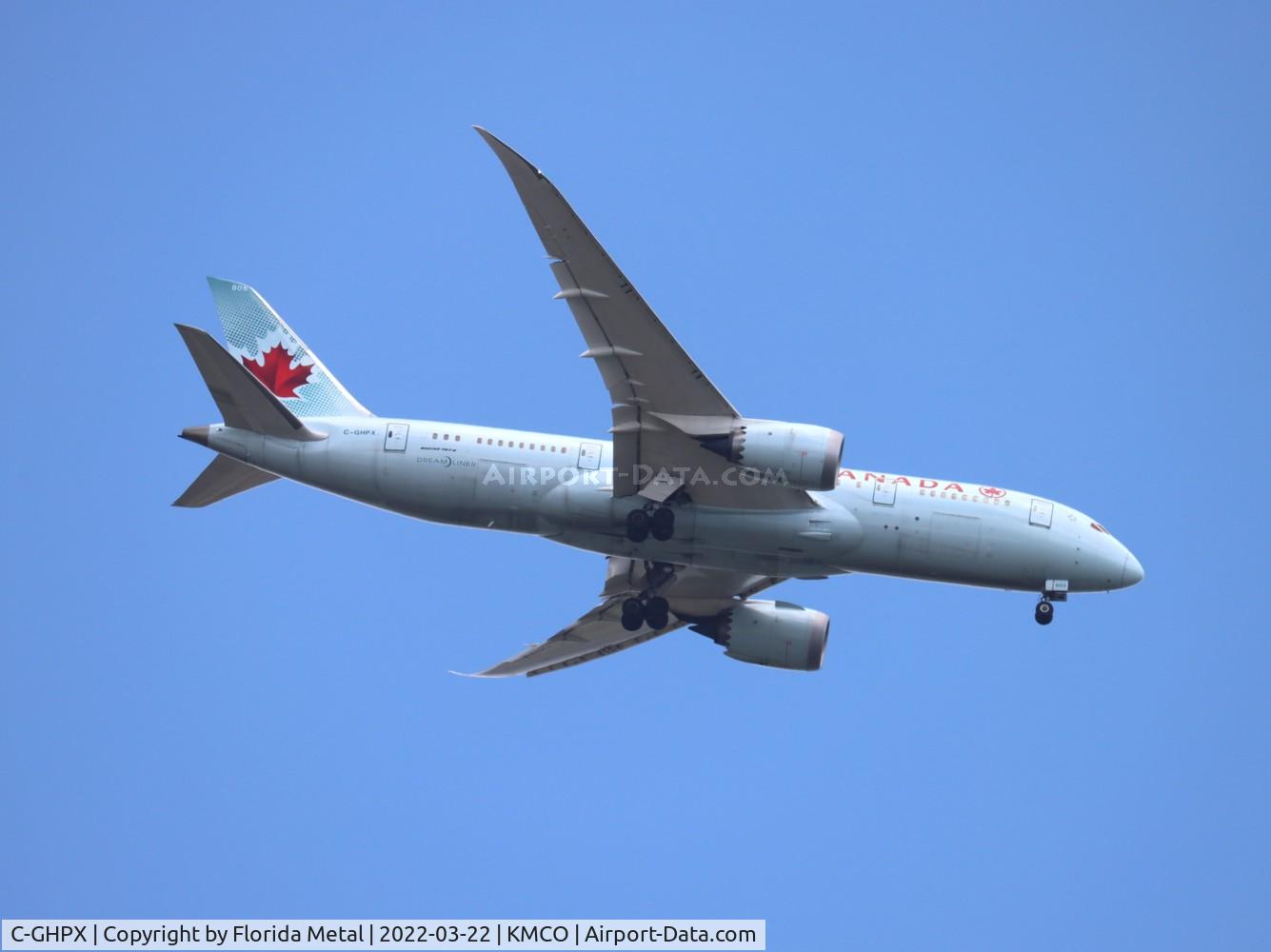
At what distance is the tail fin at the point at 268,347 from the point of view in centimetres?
4375

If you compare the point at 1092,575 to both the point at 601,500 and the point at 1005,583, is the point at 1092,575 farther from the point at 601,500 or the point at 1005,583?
the point at 601,500

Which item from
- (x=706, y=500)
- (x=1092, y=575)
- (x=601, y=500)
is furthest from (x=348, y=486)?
(x=1092, y=575)

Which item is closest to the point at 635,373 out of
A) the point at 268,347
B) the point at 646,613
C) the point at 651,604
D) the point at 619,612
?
the point at 651,604

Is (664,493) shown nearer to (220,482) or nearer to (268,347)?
(220,482)

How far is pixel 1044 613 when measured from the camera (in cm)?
4019

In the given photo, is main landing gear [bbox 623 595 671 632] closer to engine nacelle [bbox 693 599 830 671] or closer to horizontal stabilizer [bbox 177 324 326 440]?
engine nacelle [bbox 693 599 830 671]

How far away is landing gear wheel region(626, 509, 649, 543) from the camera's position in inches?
1542

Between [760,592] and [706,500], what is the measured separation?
678 centimetres

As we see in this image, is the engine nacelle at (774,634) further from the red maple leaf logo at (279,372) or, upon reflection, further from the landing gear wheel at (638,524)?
the red maple leaf logo at (279,372)

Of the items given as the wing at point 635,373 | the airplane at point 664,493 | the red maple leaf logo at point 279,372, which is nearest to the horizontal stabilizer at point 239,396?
the airplane at point 664,493

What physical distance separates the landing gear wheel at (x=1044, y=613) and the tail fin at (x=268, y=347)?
1880 cm

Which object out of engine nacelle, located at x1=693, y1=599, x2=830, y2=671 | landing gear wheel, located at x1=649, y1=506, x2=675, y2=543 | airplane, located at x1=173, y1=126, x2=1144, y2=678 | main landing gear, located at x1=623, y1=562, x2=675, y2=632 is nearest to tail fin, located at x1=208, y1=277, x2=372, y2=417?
airplane, located at x1=173, y1=126, x2=1144, y2=678

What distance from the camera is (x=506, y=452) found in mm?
40000

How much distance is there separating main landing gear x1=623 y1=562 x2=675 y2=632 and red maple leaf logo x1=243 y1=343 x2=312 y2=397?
34.7 ft
